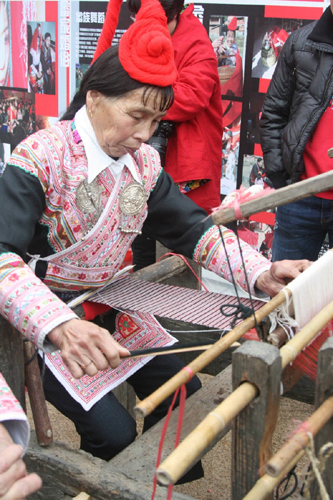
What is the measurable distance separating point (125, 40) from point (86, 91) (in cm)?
23

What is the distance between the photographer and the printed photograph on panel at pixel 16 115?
4922 millimetres

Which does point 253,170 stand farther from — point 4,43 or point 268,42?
point 4,43

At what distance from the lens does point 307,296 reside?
1333 millimetres

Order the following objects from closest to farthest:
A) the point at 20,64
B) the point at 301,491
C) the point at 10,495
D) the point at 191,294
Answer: the point at 10,495
the point at 301,491
the point at 191,294
the point at 20,64

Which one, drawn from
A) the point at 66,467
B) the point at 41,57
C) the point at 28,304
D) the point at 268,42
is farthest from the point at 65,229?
the point at 41,57

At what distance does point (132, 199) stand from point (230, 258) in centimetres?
41

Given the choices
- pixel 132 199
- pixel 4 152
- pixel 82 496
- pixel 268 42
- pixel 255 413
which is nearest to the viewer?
pixel 255 413

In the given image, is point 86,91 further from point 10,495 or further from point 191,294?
point 10,495

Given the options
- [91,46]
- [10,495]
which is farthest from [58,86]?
[10,495]

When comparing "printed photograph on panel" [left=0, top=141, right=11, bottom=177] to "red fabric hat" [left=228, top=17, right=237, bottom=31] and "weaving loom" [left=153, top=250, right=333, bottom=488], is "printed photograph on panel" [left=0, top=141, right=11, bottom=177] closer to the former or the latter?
"red fabric hat" [left=228, top=17, right=237, bottom=31]

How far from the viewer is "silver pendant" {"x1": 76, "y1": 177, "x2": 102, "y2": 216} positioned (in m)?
1.74

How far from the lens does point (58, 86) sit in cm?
459

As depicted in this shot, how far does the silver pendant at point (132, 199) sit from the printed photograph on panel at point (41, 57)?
3150 millimetres

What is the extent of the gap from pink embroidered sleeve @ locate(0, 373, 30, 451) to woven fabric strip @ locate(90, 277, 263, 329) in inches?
23.0
